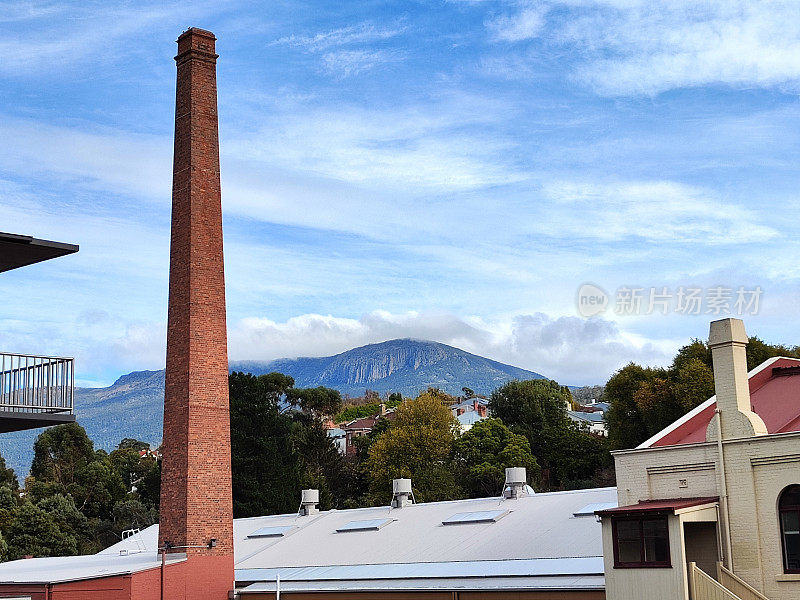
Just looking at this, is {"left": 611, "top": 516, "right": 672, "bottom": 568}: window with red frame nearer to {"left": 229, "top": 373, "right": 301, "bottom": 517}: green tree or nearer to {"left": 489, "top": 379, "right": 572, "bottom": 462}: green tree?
{"left": 229, "top": 373, "right": 301, "bottom": 517}: green tree

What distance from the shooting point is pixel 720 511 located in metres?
22.0

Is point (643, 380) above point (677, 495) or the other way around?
above

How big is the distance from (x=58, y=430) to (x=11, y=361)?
84.2 m

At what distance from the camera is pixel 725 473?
2209 centimetres

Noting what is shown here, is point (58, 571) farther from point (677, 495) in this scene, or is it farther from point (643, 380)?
point (643, 380)

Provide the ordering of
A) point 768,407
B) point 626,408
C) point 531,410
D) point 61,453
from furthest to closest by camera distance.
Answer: point 61,453 → point 531,410 → point 626,408 → point 768,407

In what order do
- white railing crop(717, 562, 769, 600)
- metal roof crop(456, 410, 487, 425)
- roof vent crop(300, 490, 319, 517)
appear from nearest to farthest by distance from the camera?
white railing crop(717, 562, 769, 600) → roof vent crop(300, 490, 319, 517) → metal roof crop(456, 410, 487, 425)

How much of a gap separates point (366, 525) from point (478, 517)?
4.98 meters

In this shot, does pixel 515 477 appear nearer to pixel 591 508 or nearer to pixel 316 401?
pixel 591 508

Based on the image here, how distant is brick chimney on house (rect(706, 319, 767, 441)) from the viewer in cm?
2211

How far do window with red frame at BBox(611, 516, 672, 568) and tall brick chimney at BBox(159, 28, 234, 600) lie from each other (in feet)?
51.5

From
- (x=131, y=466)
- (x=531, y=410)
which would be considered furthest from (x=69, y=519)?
(x=531, y=410)

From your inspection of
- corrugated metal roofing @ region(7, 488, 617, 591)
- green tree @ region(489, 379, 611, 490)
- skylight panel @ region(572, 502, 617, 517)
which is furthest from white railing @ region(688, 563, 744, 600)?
green tree @ region(489, 379, 611, 490)

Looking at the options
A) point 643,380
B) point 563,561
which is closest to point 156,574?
point 563,561
